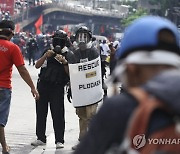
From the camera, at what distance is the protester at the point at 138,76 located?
231 centimetres

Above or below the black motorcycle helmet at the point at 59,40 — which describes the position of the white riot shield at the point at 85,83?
Answer: below

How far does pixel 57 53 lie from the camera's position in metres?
9.09

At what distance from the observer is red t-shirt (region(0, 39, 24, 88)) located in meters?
7.76

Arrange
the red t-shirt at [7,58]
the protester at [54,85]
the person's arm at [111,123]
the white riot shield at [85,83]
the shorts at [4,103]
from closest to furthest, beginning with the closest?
the person's arm at [111,123]
the red t-shirt at [7,58]
the shorts at [4,103]
the protester at [54,85]
the white riot shield at [85,83]

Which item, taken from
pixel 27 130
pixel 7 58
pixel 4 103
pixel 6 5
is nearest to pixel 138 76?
pixel 7 58

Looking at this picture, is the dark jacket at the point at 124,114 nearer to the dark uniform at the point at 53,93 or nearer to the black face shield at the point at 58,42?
the dark uniform at the point at 53,93

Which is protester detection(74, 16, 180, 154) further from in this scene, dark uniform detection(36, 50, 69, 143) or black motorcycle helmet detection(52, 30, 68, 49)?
black motorcycle helmet detection(52, 30, 68, 49)

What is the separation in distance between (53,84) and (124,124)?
22.4 feet

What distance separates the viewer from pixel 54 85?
9109mm

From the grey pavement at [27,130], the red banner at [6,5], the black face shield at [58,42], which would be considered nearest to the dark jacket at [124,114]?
the grey pavement at [27,130]

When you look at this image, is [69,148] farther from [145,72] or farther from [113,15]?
[113,15]

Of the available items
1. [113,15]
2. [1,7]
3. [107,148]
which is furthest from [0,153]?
[113,15]

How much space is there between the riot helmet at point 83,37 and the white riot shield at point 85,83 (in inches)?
9.6

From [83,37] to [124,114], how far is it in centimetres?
691
